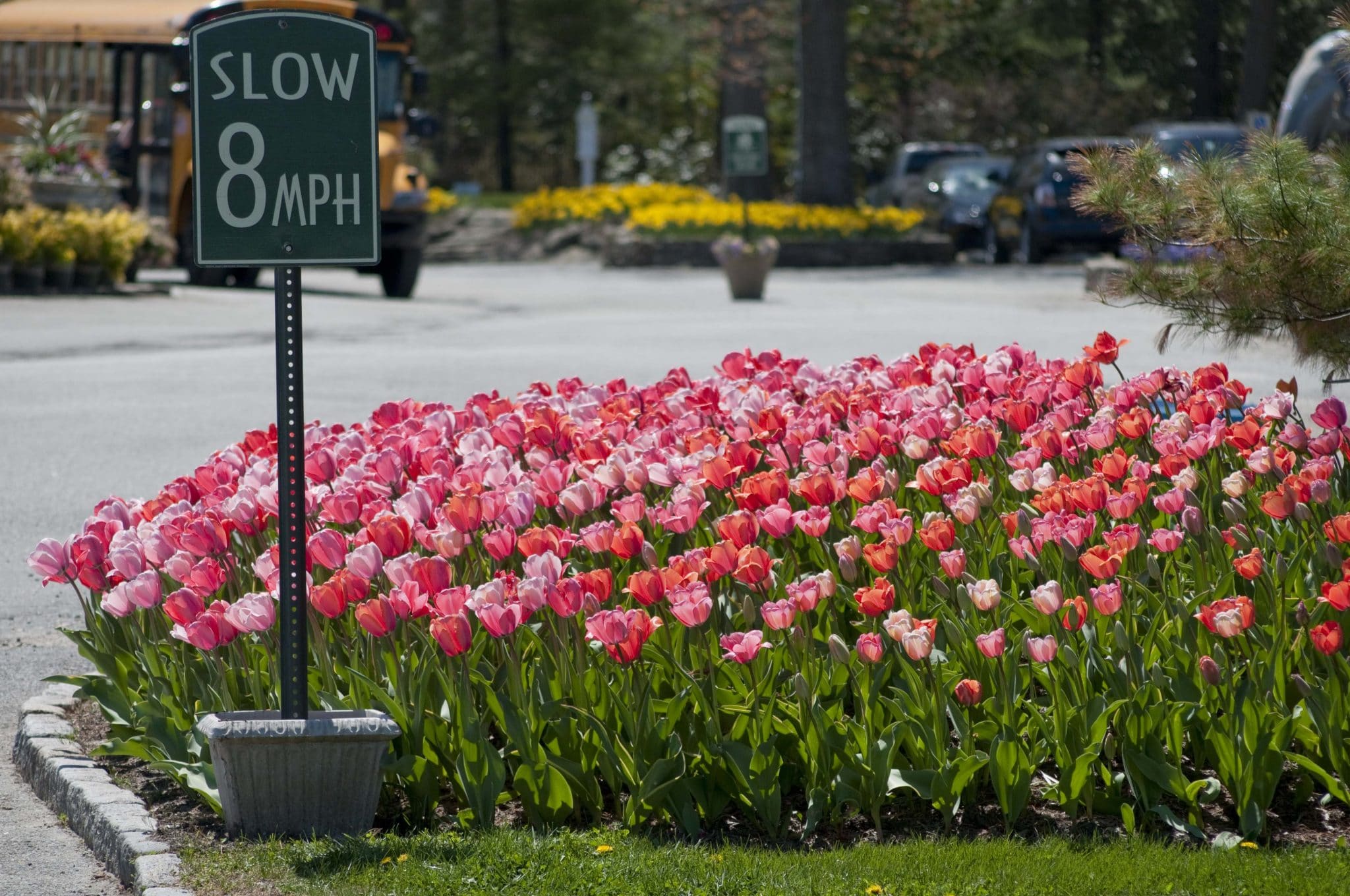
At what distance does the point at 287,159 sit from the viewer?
4164mm

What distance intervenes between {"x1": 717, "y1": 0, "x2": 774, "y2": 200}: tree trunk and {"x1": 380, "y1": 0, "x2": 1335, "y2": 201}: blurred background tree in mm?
54

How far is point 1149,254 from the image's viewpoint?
234 inches

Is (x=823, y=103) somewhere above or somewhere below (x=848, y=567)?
above

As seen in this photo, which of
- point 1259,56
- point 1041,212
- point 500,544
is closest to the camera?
point 500,544

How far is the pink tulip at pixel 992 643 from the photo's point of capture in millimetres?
4125

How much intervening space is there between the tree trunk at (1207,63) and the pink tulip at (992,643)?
40.0 m

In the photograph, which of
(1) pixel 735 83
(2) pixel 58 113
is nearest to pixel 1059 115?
(1) pixel 735 83

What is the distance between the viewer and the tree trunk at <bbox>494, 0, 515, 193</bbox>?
50.7m

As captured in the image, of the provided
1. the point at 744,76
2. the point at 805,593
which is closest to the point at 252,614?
the point at 805,593

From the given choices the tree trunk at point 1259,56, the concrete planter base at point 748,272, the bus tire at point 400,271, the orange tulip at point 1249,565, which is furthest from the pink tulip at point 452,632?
the tree trunk at point 1259,56

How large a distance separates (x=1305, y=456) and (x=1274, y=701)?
1.92 meters

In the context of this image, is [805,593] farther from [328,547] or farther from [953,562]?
[328,547]

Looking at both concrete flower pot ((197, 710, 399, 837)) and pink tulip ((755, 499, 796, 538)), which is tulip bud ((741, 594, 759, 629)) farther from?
concrete flower pot ((197, 710, 399, 837))

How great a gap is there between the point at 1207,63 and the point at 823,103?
1422 centimetres
